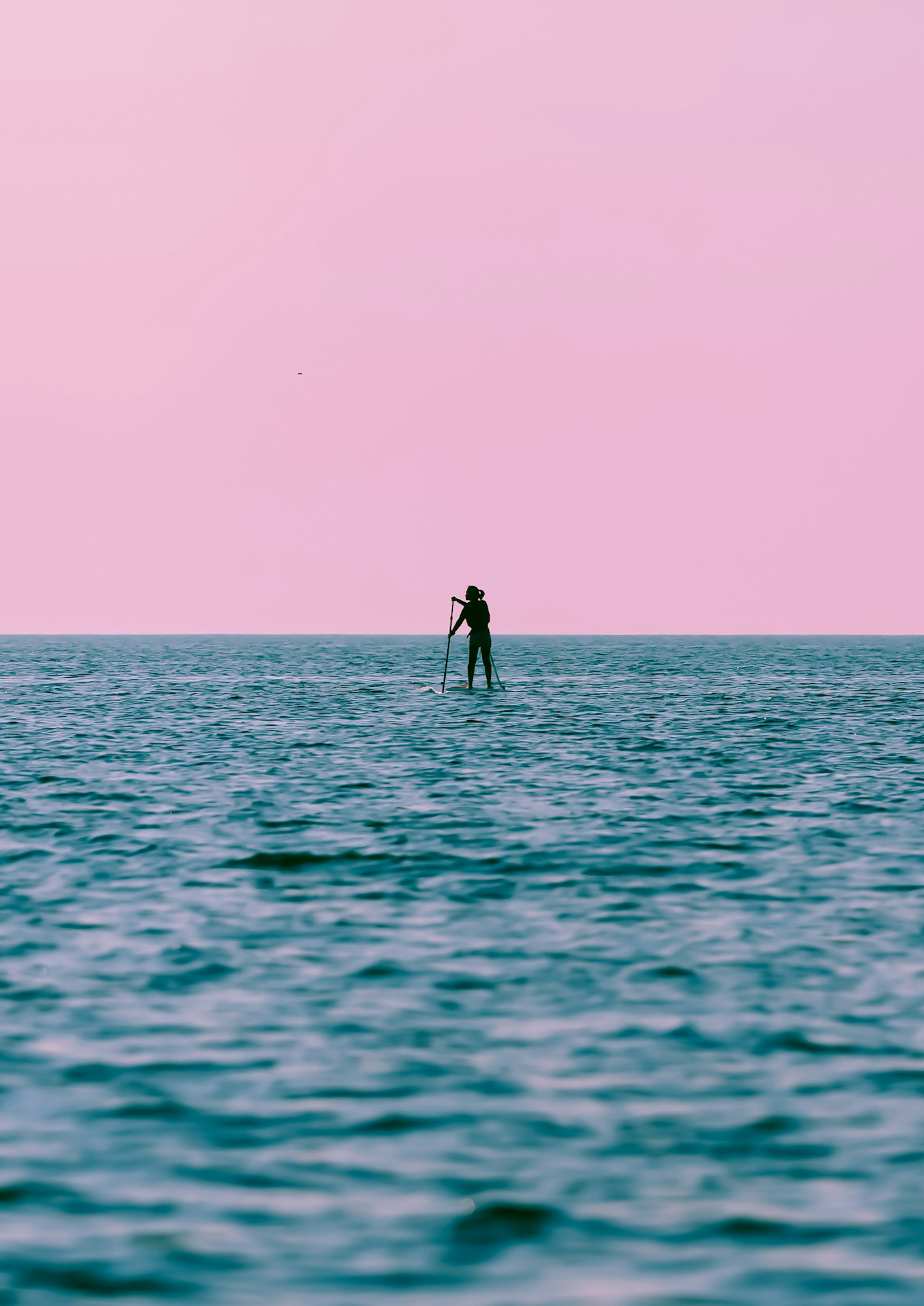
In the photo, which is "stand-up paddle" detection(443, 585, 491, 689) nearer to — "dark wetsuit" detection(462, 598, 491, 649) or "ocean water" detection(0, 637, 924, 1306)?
"dark wetsuit" detection(462, 598, 491, 649)

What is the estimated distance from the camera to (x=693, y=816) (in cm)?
2006

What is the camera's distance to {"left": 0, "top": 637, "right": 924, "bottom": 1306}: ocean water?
248 inches

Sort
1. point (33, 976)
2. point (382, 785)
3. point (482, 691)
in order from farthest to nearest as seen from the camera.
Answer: point (482, 691) → point (382, 785) → point (33, 976)

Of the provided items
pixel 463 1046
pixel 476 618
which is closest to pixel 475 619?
pixel 476 618

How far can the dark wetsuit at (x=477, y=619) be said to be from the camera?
4328 cm

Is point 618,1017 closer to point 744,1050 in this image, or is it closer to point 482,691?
point 744,1050

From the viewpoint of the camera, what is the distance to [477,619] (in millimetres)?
43844

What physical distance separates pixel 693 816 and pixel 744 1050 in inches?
434

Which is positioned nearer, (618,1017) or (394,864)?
(618,1017)

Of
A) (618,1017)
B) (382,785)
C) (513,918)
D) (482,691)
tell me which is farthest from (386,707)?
(618,1017)

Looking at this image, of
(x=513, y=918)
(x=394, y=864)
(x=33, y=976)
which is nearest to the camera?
(x=33, y=976)

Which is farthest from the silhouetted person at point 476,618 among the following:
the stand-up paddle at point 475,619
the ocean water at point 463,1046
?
the ocean water at point 463,1046

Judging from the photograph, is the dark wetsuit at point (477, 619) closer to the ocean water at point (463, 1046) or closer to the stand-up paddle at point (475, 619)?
the stand-up paddle at point (475, 619)

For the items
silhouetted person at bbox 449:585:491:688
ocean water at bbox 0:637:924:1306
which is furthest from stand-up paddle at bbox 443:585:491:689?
ocean water at bbox 0:637:924:1306
